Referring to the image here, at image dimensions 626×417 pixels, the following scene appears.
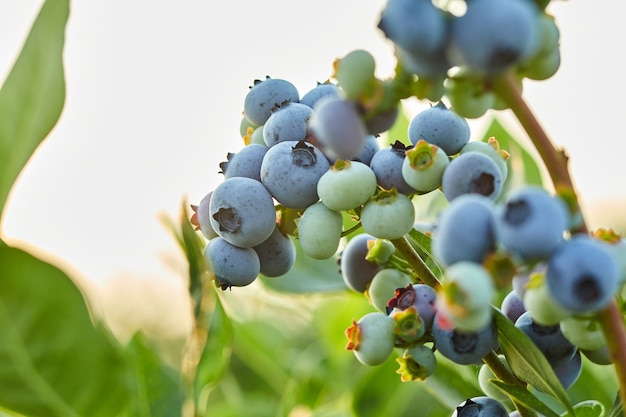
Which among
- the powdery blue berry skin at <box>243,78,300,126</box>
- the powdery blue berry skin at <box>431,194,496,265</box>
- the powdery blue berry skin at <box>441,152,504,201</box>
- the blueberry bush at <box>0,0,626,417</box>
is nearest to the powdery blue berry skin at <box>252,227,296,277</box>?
the blueberry bush at <box>0,0,626,417</box>

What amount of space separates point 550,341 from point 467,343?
0.23 ft

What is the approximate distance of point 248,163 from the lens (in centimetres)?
66

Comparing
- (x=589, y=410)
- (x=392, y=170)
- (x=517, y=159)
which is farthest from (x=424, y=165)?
(x=517, y=159)

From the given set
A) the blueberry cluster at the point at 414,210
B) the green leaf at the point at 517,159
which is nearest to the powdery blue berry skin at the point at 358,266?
the blueberry cluster at the point at 414,210

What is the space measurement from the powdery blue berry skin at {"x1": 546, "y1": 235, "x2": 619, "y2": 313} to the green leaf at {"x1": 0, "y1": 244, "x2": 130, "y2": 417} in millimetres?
298

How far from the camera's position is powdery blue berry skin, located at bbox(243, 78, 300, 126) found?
0.70 m

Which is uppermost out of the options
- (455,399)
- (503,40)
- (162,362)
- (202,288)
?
(503,40)

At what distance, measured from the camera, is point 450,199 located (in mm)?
548

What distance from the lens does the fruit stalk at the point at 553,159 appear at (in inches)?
16.4

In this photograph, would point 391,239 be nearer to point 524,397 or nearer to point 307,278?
point 524,397

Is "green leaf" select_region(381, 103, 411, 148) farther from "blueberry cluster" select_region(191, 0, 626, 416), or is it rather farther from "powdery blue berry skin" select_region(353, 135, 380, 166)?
"powdery blue berry skin" select_region(353, 135, 380, 166)

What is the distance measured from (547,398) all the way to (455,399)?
0.29ft

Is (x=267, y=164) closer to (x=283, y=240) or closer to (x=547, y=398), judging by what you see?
(x=283, y=240)

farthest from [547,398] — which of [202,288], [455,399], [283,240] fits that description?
[202,288]
